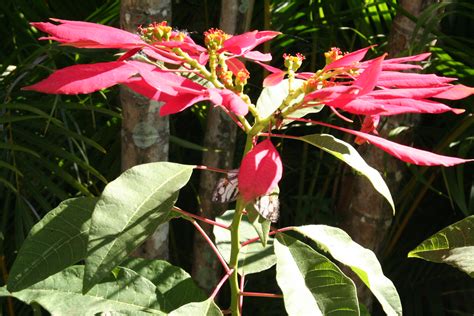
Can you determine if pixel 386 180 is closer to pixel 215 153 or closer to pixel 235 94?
pixel 215 153

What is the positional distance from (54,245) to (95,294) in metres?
0.10

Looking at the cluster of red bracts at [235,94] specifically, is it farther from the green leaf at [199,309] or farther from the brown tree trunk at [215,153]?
the brown tree trunk at [215,153]

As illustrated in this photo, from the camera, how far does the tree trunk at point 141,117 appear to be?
1.11m

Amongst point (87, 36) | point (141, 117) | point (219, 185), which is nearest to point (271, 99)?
point (219, 185)

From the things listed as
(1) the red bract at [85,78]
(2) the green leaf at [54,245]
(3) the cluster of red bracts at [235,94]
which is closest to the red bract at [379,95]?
(3) the cluster of red bracts at [235,94]

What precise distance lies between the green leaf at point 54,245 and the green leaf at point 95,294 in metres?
0.08

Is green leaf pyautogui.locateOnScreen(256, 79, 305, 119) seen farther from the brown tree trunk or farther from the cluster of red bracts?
the brown tree trunk

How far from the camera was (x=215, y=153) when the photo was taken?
1.39 meters

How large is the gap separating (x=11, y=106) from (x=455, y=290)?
41.6 inches

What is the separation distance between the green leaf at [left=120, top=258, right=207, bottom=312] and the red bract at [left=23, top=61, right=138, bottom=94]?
0.32 meters

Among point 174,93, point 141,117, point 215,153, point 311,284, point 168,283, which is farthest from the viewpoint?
point 215,153

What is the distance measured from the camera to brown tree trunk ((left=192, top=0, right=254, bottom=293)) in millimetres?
1323

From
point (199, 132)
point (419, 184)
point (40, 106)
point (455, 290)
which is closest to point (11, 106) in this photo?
point (40, 106)

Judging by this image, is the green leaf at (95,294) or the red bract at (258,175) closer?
the red bract at (258,175)
